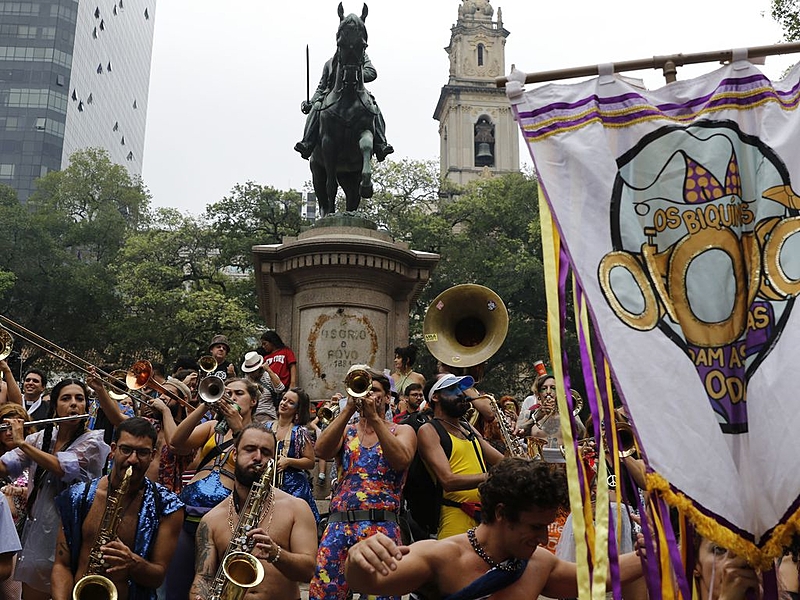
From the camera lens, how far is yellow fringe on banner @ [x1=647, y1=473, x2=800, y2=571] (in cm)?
312

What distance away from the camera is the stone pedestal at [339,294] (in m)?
13.0

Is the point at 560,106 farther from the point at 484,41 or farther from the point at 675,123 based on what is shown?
the point at 484,41

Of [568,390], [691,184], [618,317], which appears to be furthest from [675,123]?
[568,390]

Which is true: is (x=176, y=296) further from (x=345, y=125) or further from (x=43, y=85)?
(x=43, y=85)

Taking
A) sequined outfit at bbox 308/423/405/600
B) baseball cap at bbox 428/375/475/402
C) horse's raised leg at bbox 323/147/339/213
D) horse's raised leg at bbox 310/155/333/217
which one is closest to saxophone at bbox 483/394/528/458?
baseball cap at bbox 428/375/475/402

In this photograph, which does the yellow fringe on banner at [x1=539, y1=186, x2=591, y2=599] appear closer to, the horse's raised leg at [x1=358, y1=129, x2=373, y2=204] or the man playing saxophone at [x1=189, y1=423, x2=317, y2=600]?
the man playing saxophone at [x1=189, y1=423, x2=317, y2=600]

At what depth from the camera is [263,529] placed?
4609mm

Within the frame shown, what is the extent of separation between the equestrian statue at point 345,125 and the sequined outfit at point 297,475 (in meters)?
8.23

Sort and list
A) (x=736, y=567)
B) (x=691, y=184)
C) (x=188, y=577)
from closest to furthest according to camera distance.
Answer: (x=736, y=567) < (x=691, y=184) < (x=188, y=577)

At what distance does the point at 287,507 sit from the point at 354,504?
0.78 m

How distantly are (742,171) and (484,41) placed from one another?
77.7 metres

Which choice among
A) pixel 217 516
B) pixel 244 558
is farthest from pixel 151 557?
pixel 244 558

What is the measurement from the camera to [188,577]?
527cm

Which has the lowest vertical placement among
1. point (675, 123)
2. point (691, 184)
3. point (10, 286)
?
point (691, 184)
